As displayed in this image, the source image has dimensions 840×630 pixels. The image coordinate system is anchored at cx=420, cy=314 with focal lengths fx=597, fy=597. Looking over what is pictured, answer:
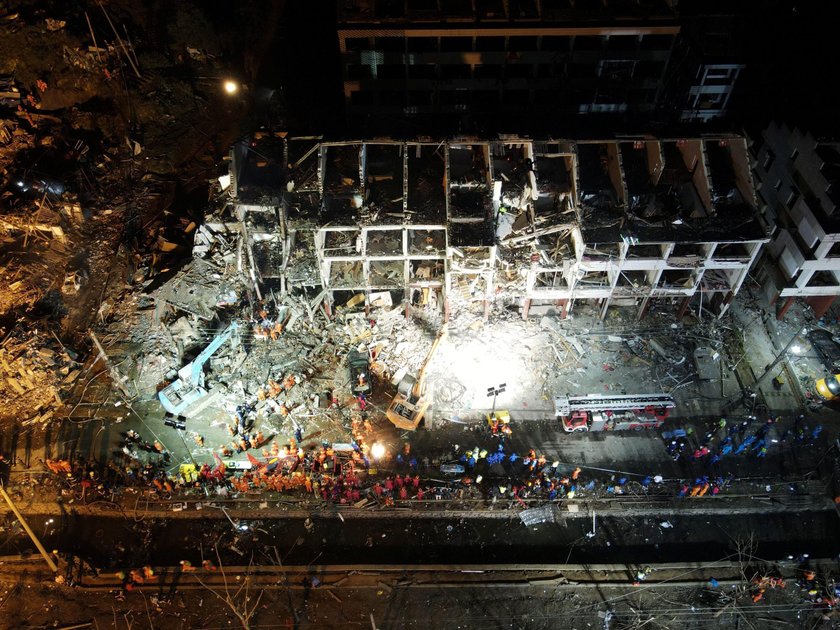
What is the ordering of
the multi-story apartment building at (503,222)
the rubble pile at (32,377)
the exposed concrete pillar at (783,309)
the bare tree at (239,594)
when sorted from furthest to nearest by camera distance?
the exposed concrete pillar at (783,309), the multi-story apartment building at (503,222), the rubble pile at (32,377), the bare tree at (239,594)

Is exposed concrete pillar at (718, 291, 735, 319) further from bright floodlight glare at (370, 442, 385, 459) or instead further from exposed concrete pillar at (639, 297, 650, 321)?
bright floodlight glare at (370, 442, 385, 459)

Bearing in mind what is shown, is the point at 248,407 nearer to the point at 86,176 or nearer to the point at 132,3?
the point at 86,176

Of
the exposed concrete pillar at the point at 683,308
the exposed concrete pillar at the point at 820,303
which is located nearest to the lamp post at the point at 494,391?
the exposed concrete pillar at the point at 683,308

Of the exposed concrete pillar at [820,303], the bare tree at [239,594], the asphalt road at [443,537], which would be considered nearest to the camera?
the bare tree at [239,594]

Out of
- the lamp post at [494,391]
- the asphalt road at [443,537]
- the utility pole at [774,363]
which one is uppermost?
the utility pole at [774,363]

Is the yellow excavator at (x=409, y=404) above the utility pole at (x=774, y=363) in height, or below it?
below

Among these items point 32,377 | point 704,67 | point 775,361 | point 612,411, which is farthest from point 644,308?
point 32,377

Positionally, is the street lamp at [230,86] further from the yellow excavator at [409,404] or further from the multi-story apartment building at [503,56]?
the yellow excavator at [409,404]
